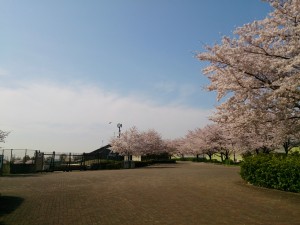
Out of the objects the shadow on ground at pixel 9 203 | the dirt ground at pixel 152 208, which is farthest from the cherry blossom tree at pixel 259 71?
the shadow on ground at pixel 9 203

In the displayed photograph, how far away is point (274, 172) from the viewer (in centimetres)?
1577

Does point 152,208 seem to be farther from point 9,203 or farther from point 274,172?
→ point 274,172

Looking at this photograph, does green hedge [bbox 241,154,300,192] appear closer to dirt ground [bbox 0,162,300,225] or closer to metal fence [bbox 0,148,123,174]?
dirt ground [bbox 0,162,300,225]

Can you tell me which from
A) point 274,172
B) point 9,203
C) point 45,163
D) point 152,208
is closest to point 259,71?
point 274,172

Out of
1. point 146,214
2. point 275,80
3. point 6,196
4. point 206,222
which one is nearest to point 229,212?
point 206,222

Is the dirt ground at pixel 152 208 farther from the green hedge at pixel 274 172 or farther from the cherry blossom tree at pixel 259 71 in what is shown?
the cherry blossom tree at pixel 259 71

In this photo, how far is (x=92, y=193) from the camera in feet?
48.9

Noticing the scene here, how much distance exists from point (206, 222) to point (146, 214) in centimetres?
210

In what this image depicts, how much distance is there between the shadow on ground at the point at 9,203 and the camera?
10524mm

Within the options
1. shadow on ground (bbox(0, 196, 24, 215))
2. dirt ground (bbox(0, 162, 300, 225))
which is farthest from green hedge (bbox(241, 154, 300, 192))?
shadow on ground (bbox(0, 196, 24, 215))

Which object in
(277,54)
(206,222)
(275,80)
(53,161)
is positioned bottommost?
(206,222)

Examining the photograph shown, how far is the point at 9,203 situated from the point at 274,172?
493 inches

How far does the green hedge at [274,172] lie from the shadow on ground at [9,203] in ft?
39.3

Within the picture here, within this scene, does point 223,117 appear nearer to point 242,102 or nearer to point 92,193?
point 242,102
